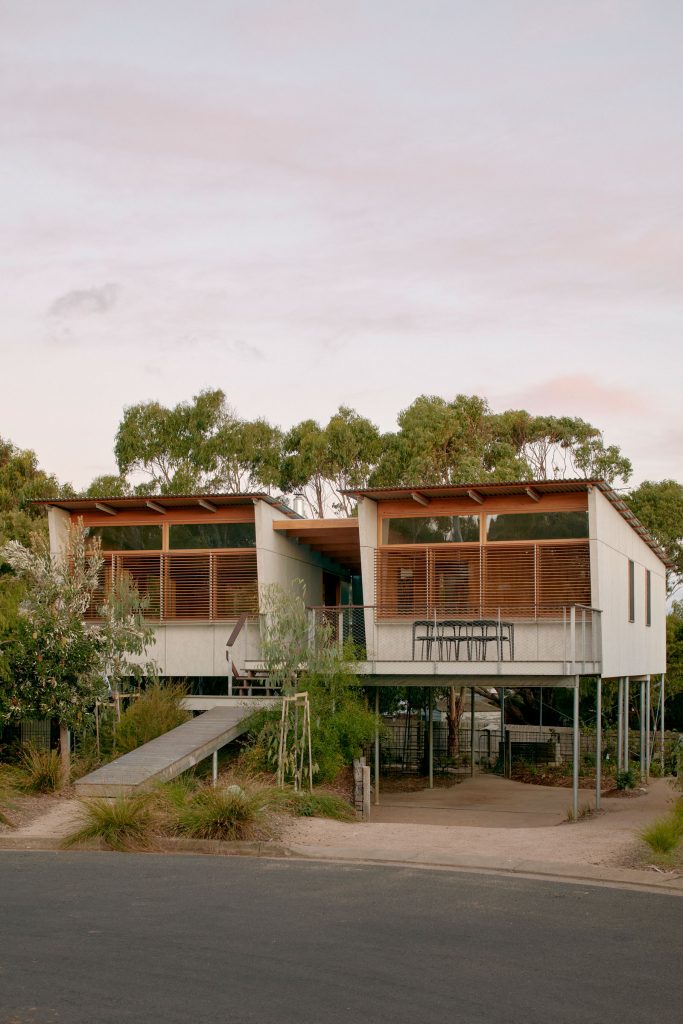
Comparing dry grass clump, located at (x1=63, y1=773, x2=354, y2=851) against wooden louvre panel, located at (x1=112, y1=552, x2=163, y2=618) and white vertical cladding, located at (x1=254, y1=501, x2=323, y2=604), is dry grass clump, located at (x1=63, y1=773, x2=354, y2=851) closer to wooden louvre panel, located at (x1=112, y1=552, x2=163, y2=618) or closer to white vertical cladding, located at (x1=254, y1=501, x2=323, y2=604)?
white vertical cladding, located at (x1=254, y1=501, x2=323, y2=604)

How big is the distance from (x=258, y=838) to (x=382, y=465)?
30640mm

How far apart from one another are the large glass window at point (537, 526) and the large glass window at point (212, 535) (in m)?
4.75

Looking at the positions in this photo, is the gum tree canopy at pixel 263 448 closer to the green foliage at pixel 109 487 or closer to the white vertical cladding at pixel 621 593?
the green foliage at pixel 109 487

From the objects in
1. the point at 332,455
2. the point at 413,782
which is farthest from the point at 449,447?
the point at 413,782

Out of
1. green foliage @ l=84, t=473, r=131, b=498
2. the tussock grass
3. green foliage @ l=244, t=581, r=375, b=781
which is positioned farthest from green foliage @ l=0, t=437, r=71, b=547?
the tussock grass

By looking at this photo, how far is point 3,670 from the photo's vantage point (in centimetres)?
1744

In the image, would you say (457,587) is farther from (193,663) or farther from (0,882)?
(0,882)

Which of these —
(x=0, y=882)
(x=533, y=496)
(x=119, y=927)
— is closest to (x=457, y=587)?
(x=533, y=496)

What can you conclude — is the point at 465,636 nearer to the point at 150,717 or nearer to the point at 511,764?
the point at 150,717

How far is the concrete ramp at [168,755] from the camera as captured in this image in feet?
50.7

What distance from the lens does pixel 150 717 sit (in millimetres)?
19766

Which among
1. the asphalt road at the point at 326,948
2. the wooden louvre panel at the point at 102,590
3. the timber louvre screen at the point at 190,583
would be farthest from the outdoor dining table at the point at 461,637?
the asphalt road at the point at 326,948

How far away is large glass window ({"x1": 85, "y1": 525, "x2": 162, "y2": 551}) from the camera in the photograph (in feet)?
77.8

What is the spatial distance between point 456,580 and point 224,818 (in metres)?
9.77
